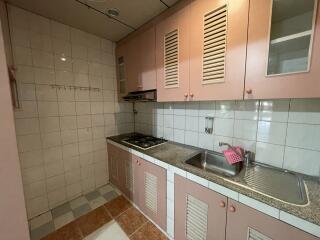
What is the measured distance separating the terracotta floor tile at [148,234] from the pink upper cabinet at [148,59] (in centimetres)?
147

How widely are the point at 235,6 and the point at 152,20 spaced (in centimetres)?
85

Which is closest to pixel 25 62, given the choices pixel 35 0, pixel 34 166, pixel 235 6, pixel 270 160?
pixel 35 0

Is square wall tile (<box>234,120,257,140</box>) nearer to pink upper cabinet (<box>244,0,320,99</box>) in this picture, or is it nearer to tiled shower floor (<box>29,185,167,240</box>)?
pink upper cabinet (<box>244,0,320,99</box>)

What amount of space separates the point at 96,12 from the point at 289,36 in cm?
160

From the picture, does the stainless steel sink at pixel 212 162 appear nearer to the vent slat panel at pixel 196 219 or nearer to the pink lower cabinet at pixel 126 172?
the vent slat panel at pixel 196 219

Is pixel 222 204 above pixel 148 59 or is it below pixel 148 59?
below

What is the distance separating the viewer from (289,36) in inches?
33.8

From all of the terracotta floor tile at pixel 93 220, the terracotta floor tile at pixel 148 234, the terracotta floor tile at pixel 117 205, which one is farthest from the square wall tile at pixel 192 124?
the terracotta floor tile at pixel 93 220

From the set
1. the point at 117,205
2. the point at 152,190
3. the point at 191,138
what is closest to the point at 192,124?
the point at 191,138

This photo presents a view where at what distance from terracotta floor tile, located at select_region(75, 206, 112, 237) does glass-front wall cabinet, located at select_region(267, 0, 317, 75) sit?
203cm

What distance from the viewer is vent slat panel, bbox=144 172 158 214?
143 cm

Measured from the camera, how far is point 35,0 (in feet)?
4.17

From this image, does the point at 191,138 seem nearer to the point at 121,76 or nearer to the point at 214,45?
the point at 214,45

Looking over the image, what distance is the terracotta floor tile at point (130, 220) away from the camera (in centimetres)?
150
